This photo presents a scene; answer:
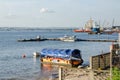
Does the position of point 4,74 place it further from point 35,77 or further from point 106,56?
point 106,56

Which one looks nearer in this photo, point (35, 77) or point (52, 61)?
point (35, 77)

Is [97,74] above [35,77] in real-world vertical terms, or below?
above

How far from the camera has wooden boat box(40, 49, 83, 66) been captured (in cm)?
4682

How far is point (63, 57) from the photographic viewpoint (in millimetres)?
48156

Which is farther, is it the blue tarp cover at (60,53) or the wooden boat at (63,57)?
the blue tarp cover at (60,53)

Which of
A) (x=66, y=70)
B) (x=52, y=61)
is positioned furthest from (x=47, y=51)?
(x=66, y=70)

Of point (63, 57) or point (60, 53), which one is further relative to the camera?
point (60, 53)

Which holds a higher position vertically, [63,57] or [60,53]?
[60,53]

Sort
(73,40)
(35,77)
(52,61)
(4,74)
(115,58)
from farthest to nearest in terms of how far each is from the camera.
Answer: (73,40) → (52,61) → (4,74) → (35,77) → (115,58)

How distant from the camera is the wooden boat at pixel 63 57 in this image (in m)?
46.8

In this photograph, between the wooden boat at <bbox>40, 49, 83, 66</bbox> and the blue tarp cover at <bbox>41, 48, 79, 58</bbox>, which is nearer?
the wooden boat at <bbox>40, 49, 83, 66</bbox>

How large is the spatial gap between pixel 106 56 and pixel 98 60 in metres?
1.97

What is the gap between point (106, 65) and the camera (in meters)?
30.3

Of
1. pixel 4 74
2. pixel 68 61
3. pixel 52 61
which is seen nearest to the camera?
pixel 4 74
